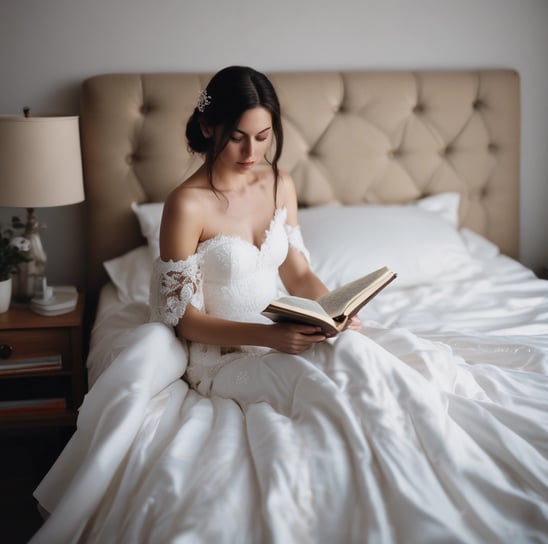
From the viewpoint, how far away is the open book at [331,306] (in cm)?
149

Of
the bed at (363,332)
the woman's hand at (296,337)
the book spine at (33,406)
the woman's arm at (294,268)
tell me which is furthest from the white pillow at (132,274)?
the woman's hand at (296,337)

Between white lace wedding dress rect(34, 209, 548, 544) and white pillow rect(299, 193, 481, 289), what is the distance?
813mm

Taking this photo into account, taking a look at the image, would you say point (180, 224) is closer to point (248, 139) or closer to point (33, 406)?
point (248, 139)

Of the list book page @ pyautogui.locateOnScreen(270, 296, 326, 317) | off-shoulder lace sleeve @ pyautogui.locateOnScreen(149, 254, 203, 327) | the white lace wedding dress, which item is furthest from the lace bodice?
book page @ pyautogui.locateOnScreen(270, 296, 326, 317)

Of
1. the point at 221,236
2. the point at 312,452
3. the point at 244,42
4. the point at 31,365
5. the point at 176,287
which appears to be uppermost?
the point at 244,42

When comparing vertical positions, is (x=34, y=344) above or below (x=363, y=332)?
below

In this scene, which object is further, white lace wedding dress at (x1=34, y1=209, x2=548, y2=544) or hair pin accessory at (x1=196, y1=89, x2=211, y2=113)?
hair pin accessory at (x1=196, y1=89, x2=211, y2=113)

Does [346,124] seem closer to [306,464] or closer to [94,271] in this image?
[94,271]

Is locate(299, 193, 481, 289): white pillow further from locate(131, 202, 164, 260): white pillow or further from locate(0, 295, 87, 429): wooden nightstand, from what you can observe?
locate(0, 295, 87, 429): wooden nightstand

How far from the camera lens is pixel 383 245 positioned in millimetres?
2555

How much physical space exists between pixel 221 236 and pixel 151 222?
785 millimetres

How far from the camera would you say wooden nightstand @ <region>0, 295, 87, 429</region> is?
2287 mm

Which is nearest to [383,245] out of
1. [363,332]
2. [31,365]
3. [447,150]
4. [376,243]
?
[376,243]

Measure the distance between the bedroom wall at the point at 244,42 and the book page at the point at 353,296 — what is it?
1419mm
